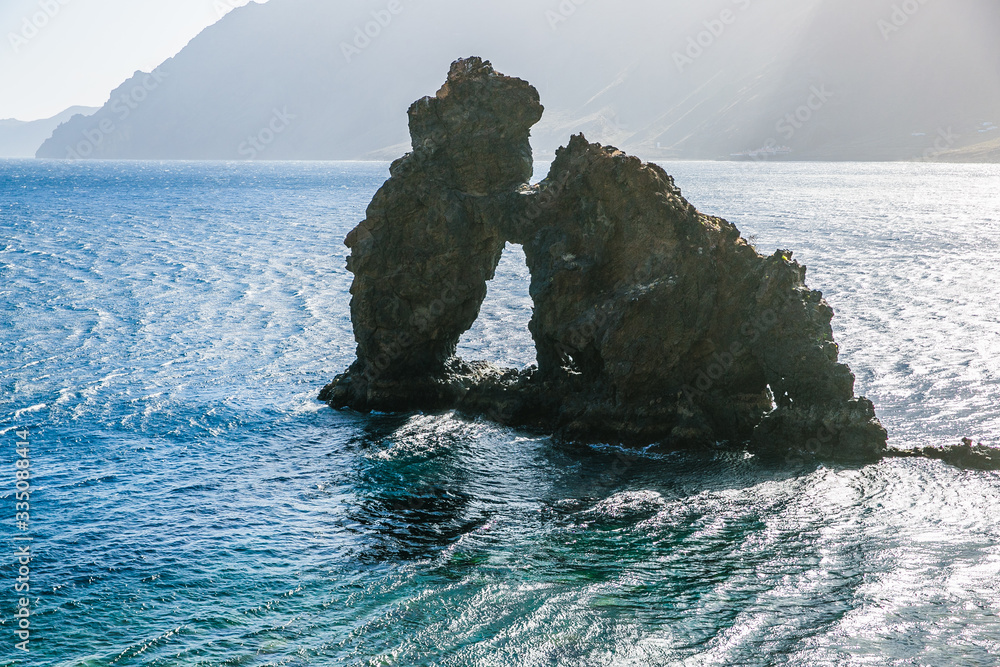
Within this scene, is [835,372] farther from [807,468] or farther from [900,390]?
[900,390]

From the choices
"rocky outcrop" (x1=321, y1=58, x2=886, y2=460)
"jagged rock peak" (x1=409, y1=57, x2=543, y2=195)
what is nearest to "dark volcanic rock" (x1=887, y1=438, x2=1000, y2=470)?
"rocky outcrop" (x1=321, y1=58, x2=886, y2=460)

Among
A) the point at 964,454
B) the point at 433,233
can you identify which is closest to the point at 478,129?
the point at 433,233

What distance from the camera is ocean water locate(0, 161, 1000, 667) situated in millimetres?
19953

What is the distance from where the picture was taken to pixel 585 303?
35.8m

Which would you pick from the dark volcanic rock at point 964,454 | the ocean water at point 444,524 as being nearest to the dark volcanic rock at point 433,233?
the ocean water at point 444,524

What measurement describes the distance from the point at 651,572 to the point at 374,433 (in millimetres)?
16449

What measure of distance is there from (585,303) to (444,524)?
1317cm

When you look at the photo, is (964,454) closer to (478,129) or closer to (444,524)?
(444,524)

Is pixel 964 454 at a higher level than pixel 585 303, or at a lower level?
lower

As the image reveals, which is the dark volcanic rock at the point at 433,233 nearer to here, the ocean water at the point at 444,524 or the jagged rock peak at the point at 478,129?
the jagged rock peak at the point at 478,129

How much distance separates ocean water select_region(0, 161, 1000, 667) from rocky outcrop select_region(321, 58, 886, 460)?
2199 mm

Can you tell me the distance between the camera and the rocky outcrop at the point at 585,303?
3300cm

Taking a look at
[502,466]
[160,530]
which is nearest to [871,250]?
[502,466]

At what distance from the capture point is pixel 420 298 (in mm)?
40094
